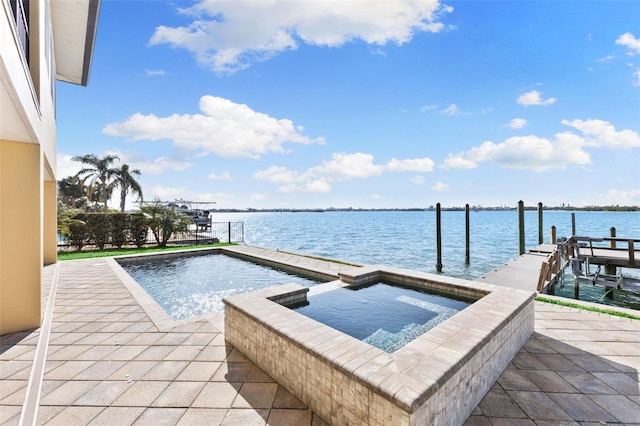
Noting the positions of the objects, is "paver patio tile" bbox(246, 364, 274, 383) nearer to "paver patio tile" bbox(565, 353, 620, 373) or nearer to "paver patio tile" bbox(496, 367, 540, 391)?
"paver patio tile" bbox(496, 367, 540, 391)

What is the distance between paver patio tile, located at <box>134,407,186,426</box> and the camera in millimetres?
2346

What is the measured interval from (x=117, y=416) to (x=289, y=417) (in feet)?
4.77

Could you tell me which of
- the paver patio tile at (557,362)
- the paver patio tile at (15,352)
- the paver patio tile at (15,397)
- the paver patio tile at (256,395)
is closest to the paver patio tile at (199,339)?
the paver patio tile at (256,395)

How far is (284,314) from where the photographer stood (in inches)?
129

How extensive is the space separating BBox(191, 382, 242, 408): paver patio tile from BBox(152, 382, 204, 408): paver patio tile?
0.06 meters

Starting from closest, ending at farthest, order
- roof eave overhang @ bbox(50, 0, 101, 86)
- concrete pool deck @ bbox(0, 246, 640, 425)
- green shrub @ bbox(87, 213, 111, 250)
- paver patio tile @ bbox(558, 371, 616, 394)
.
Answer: concrete pool deck @ bbox(0, 246, 640, 425)
paver patio tile @ bbox(558, 371, 616, 394)
roof eave overhang @ bbox(50, 0, 101, 86)
green shrub @ bbox(87, 213, 111, 250)

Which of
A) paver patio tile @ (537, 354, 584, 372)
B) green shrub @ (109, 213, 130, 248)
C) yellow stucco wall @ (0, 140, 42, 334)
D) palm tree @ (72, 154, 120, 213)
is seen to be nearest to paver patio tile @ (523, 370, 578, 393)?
paver patio tile @ (537, 354, 584, 372)

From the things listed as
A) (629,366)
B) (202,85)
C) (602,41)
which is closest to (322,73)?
(202,85)

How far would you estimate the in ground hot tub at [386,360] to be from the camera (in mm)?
1979

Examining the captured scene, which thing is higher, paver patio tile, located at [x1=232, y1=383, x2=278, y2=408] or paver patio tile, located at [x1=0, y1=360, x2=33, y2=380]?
paver patio tile, located at [x1=232, y1=383, x2=278, y2=408]

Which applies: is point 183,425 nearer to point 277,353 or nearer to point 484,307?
point 277,353

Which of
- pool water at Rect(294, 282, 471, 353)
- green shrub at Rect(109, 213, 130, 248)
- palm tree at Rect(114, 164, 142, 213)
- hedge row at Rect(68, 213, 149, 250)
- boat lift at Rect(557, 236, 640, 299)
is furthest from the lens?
palm tree at Rect(114, 164, 142, 213)

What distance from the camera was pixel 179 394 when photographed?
2719mm

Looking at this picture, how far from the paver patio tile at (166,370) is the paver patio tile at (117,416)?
47 centimetres
